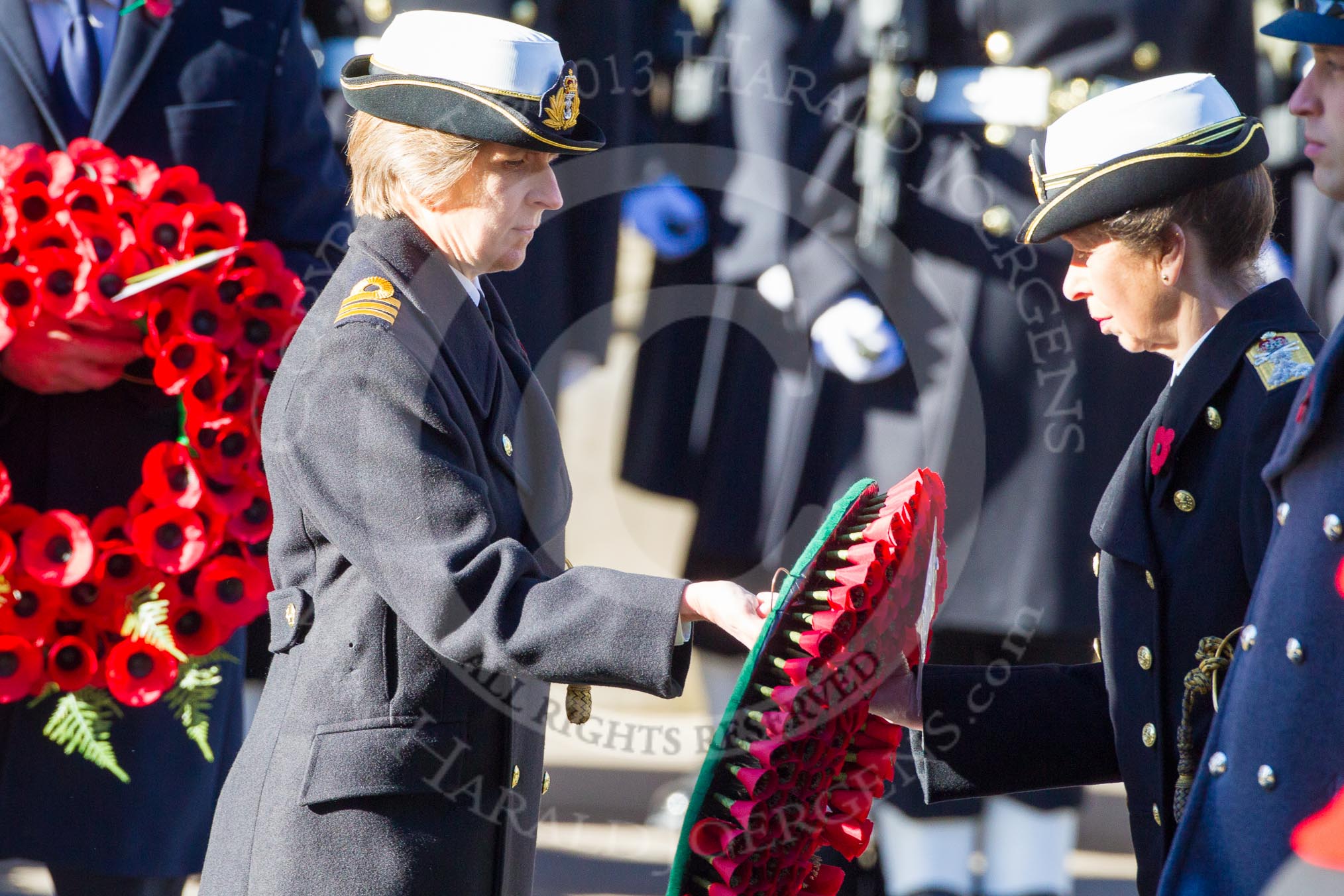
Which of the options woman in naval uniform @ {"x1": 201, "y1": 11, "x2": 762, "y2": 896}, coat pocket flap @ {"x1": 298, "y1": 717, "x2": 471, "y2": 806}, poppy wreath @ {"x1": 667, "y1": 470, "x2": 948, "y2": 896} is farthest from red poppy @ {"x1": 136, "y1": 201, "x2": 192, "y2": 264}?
poppy wreath @ {"x1": 667, "y1": 470, "x2": 948, "y2": 896}

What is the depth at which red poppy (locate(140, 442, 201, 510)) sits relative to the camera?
2.52m

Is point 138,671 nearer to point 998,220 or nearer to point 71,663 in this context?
point 71,663

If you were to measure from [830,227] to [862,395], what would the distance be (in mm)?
437

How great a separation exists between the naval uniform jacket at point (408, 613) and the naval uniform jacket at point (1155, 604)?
61cm

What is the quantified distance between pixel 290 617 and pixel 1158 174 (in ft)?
4.36

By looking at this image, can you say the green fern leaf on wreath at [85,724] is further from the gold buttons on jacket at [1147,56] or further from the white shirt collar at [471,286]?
the gold buttons on jacket at [1147,56]

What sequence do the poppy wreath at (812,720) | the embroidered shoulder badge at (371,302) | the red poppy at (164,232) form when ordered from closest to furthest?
the poppy wreath at (812,720) < the embroidered shoulder badge at (371,302) < the red poppy at (164,232)

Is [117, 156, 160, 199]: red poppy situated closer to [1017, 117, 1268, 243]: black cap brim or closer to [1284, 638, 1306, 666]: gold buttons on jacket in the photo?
[1017, 117, 1268, 243]: black cap brim

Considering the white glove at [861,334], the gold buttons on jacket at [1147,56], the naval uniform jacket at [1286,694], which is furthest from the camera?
the white glove at [861,334]

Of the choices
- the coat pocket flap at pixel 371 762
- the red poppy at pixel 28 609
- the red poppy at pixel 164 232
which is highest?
the red poppy at pixel 164 232

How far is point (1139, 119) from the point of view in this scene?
1.96 meters

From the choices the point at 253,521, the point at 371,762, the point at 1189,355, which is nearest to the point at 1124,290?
the point at 1189,355

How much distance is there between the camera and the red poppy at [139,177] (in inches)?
102

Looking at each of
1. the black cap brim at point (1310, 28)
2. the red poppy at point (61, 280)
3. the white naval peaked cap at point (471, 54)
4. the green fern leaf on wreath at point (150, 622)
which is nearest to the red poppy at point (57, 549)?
the green fern leaf on wreath at point (150, 622)
